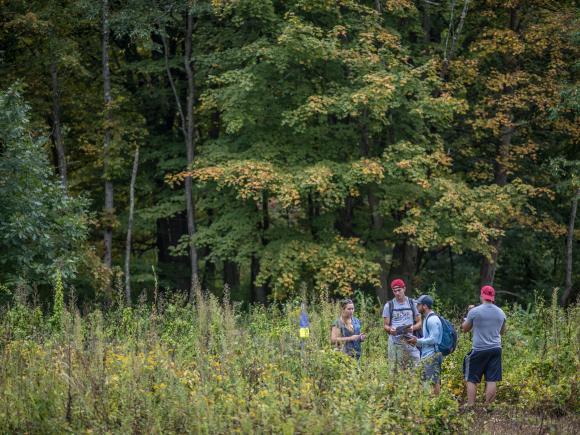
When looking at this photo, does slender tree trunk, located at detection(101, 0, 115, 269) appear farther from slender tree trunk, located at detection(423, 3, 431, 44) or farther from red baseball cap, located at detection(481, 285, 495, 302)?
red baseball cap, located at detection(481, 285, 495, 302)

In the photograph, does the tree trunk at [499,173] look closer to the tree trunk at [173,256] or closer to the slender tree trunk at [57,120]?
the tree trunk at [173,256]

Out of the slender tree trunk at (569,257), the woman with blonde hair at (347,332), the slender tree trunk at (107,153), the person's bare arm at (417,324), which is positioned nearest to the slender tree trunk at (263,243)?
the slender tree trunk at (107,153)

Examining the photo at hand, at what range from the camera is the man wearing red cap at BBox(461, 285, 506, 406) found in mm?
10789

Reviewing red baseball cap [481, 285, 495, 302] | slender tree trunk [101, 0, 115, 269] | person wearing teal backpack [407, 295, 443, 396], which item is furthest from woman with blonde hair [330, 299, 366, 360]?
slender tree trunk [101, 0, 115, 269]

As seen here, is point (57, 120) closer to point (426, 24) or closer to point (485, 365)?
point (426, 24)

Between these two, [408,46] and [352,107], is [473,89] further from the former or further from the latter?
[352,107]

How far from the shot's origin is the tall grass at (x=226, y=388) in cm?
809

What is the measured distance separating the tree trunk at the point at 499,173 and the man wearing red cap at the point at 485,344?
40.6 feet

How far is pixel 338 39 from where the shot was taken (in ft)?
72.5

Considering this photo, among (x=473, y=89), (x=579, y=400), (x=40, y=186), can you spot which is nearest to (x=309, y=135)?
(x=473, y=89)

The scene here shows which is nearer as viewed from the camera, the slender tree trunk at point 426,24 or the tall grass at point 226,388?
the tall grass at point 226,388

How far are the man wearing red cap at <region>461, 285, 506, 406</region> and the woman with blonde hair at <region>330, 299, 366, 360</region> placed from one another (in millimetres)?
1452

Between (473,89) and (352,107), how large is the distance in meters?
5.80

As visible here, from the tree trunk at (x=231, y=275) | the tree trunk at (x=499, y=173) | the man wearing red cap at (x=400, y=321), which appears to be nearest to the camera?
the man wearing red cap at (x=400, y=321)
